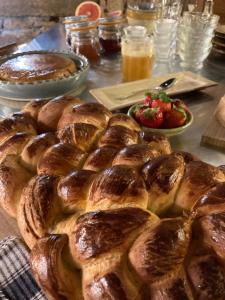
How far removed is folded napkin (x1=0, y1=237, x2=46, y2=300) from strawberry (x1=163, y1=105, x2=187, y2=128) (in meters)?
0.47

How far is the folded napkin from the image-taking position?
0.54 meters

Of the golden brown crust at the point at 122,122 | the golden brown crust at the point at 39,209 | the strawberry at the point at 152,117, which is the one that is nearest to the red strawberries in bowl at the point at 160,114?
the strawberry at the point at 152,117

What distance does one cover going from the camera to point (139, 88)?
1.10 meters

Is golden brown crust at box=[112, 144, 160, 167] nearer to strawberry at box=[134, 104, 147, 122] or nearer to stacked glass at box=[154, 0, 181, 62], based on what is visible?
strawberry at box=[134, 104, 147, 122]

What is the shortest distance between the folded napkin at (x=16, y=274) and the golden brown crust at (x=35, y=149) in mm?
133

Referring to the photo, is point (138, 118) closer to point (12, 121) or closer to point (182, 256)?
point (12, 121)

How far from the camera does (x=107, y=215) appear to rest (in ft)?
1.38

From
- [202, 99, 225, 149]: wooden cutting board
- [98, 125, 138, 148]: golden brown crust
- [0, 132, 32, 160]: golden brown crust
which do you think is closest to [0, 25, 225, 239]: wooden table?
[202, 99, 225, 149]: wooden cutting board

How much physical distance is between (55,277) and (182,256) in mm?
157

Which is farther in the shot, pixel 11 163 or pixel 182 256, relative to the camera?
pixel 11 163

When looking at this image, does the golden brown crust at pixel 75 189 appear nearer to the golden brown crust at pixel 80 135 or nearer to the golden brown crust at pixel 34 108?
the golden brown crust at pixel 80 135

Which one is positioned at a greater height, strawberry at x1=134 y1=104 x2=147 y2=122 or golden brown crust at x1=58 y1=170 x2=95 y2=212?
golden brown crust at x1=58 y1=170 x2=95 y2=212

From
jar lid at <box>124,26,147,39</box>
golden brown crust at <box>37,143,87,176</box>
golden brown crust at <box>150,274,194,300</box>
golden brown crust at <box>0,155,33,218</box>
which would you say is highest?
jar lid at <box>124,26,147,39</box>


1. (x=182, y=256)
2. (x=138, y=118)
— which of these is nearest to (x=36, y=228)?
(x=182, y=256)
